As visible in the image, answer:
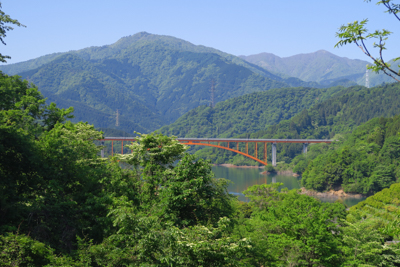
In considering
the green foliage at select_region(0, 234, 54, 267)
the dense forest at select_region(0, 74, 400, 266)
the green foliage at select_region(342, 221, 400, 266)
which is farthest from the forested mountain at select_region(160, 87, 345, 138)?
the green foliage at select_region(0, 234, 54, 267)

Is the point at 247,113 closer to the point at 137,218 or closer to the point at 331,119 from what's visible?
the point at 331,119

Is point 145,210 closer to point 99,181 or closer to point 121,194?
point 121,194

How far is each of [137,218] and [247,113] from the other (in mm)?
158537

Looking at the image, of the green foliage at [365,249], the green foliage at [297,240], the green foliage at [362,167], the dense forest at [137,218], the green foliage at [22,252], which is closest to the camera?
the green foliage at [22,252]

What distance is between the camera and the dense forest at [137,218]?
30.9 ft

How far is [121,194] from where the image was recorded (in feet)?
49.9

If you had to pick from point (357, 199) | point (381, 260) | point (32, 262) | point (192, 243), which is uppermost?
point (192, 243)

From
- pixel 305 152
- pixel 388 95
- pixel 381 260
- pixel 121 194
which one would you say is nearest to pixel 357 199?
pixel 305 152

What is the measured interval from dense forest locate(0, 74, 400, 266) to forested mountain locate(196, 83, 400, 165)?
272 feet

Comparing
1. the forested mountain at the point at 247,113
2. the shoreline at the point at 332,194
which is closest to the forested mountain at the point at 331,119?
the forested mountain at the point at 247,113

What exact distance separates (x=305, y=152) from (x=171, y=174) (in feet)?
252

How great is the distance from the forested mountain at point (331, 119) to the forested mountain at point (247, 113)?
111ft

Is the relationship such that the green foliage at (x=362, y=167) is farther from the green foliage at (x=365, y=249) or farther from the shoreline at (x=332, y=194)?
the green foliage at (x=365, y=249)

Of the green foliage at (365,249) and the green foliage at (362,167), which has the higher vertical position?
the green foliage at (365,249)
